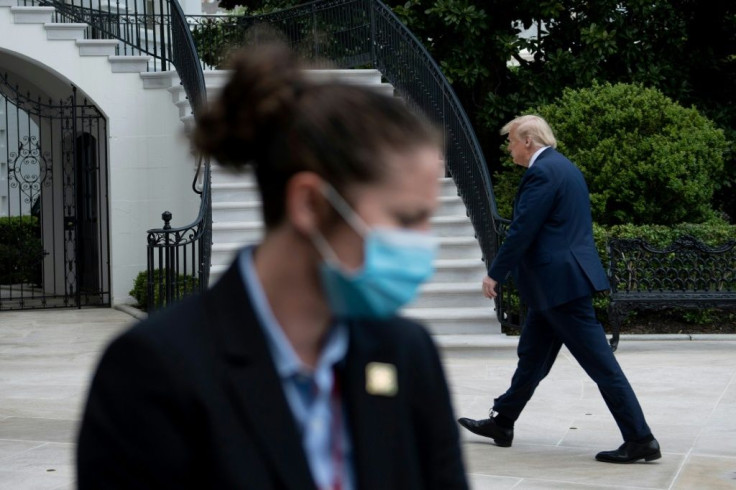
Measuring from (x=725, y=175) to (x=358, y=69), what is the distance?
478cm

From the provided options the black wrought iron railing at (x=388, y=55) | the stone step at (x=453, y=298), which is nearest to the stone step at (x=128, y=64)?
the black wrought iron railing at (x=388, y=55)

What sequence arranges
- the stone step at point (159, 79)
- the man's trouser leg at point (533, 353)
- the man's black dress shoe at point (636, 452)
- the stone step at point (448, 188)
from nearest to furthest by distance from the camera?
the man's black dress shoe at point (636, 452) → the man's trouser leg at point (533, 353) → the stone step at point (448, 188) → the stone step at point (159, 79)

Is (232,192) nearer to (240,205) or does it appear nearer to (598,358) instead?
(240,205)

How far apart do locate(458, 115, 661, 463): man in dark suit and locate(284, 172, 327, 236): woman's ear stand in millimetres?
4771

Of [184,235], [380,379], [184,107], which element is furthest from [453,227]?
[380,379]

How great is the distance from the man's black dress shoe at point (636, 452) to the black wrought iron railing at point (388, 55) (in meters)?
4.71

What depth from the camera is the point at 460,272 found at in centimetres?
1162

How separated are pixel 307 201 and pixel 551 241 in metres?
4.88

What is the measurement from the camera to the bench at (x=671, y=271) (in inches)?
433

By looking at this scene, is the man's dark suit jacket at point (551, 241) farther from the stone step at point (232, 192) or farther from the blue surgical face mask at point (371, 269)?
the stone step at point (232, 192)

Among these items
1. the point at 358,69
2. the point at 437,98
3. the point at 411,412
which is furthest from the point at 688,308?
the point at 411,412

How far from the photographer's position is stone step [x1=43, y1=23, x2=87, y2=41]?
14.5 m

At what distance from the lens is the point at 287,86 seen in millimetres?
1666

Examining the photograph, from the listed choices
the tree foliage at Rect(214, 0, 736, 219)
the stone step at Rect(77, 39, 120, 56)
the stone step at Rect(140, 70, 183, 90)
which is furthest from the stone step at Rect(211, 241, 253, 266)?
the tree foliage at Rect(214, 0, 736, 219)
